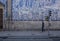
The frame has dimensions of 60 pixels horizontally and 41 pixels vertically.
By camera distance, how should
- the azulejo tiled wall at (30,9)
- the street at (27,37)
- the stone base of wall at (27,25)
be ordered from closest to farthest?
the street at (27,37)
the stone base of wall at (27,25)
the azulejo tiled wall at (30,9)

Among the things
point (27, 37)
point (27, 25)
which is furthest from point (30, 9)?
point (27, 37)

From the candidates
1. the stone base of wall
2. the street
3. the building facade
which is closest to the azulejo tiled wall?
the building facade

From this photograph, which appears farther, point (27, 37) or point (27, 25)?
point (27, 25)

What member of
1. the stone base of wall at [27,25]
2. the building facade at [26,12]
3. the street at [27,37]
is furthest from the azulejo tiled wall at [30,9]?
the street at [27,37]

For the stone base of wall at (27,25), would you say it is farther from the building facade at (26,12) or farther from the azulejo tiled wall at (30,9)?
the azulejo tiled wall at (30,9)

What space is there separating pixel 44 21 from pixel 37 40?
20.7 ft

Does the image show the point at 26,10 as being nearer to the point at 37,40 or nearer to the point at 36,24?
the point at 36,24

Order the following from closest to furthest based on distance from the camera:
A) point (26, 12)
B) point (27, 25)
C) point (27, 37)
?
point (27, 37) → point (27, 25) → point (26, 12)

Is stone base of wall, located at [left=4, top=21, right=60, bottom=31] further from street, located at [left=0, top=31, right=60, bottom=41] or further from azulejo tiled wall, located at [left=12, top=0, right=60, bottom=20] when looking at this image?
→ street, located at [left=0, top=31, right=60, bottom=41]

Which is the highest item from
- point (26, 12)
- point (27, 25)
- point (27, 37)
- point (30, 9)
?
point (30, 9)

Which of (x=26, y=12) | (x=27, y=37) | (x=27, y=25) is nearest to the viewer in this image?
(x=27, y=37)

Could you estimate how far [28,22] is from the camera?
2378 centimetres

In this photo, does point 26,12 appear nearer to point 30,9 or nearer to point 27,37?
Answer: point 30,9

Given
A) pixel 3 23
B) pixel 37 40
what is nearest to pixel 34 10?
pixel 3 23
